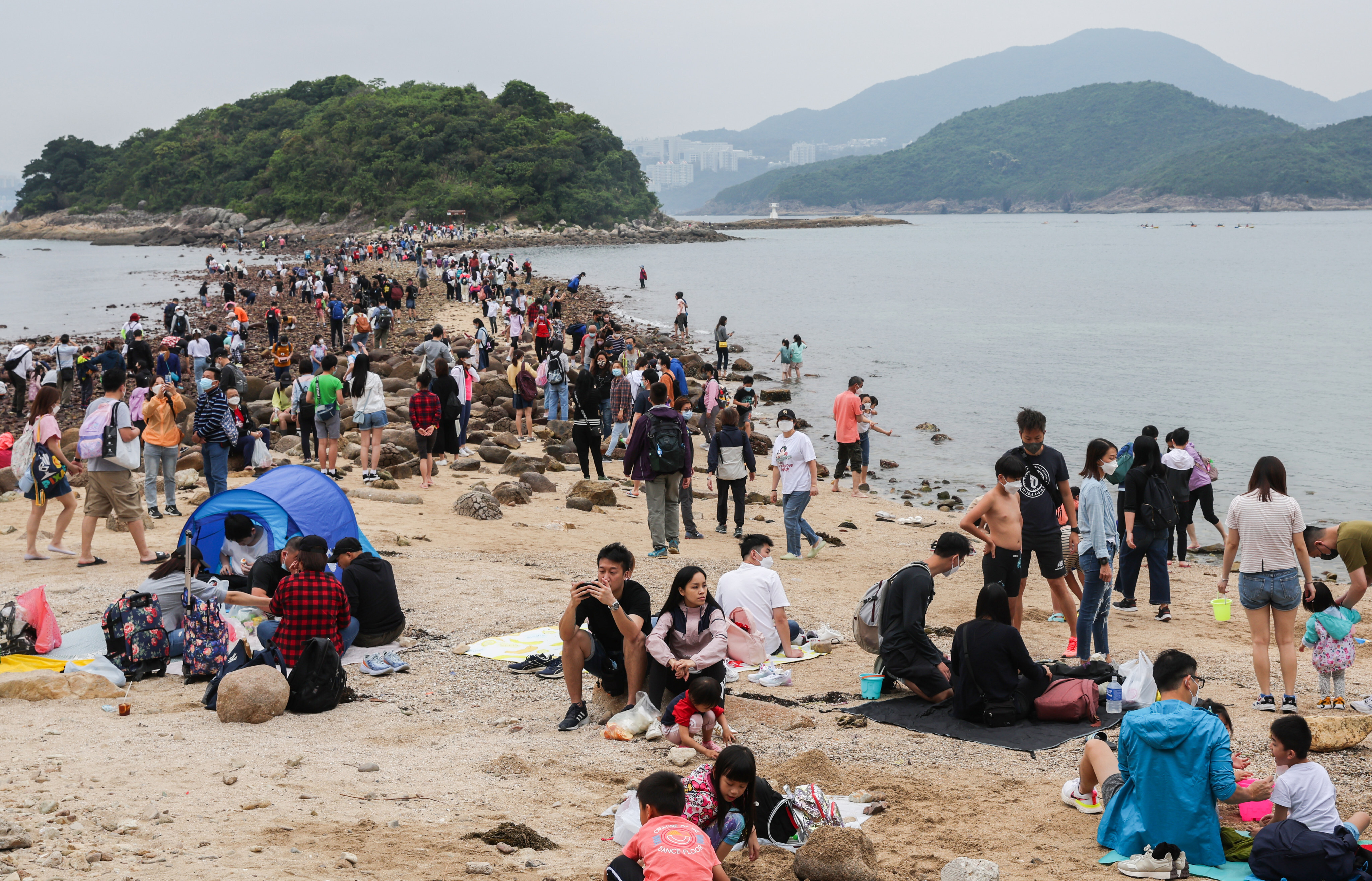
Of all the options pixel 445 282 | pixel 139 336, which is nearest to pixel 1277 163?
pixel 445 282

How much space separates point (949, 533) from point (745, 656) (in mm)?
1716

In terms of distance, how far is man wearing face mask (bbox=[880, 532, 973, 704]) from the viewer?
273 inches

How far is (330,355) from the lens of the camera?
15156 millimetres

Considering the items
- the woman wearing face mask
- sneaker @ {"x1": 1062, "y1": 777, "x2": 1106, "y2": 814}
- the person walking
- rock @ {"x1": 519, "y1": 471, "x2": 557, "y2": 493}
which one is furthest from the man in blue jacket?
rock @ {"x1": 519, "y1": 471, "x2": 557, "y2": 493}

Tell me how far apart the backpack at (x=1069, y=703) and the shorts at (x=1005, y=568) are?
4.65 feet

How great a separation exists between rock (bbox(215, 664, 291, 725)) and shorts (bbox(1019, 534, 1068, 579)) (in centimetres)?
532

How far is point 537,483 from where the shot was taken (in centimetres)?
1443

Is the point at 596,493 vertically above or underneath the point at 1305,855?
underneath

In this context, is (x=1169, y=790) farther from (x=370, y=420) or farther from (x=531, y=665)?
(x=370, y=420)

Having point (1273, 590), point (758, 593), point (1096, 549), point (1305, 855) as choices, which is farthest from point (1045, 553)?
point (1305, 855)

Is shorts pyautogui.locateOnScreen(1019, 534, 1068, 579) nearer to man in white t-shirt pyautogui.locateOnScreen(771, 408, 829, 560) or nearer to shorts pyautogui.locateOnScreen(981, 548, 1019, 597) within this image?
shorts pyautogui.locateOnScreen(981, 548, 1019, 597)

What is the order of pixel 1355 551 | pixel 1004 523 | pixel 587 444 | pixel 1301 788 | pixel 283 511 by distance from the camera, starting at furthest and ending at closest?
pixel 587 444 → pixel 283 511 → pixel 1004 523 → pixel 1355 551 → pixel 1301 788

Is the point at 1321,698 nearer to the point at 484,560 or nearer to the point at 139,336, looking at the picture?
the point at 484,560

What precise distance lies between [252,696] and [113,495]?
4.35m
